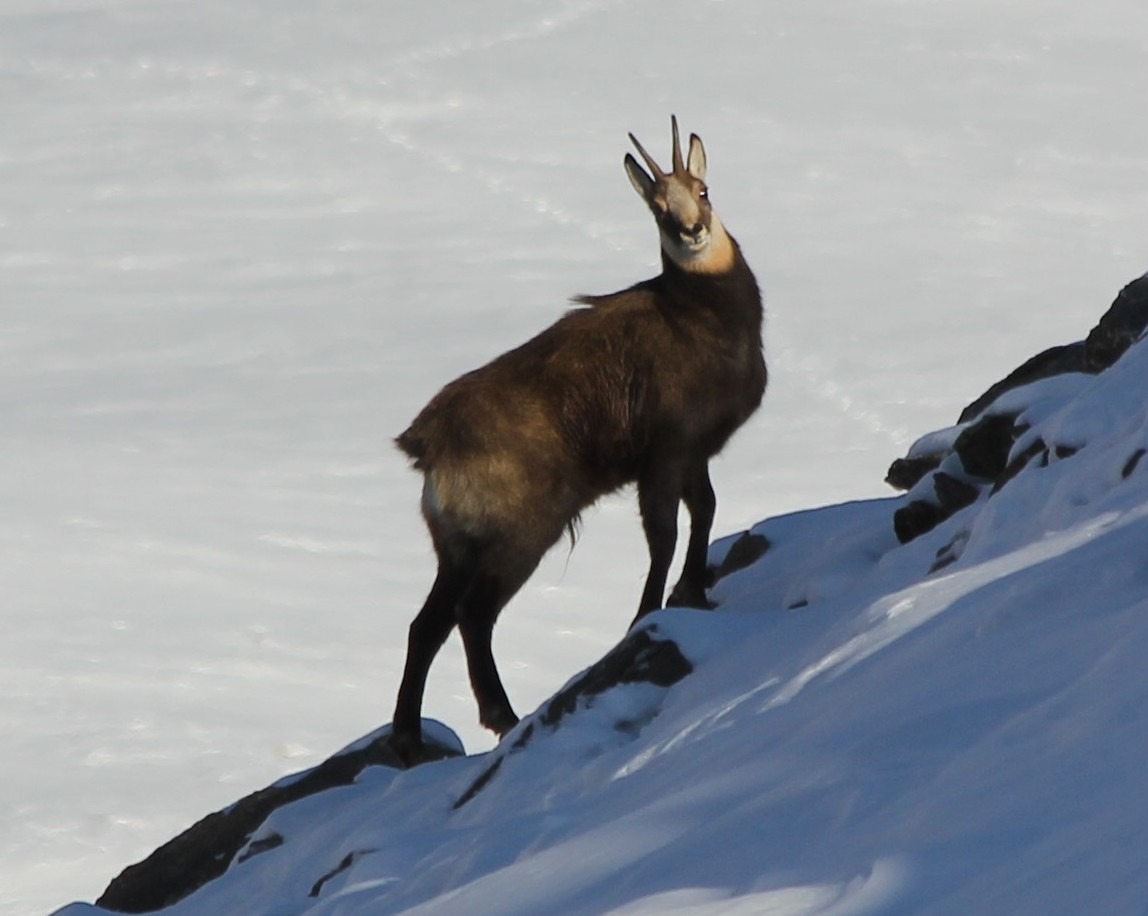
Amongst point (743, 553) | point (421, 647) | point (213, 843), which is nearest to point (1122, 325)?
point (743, 553)

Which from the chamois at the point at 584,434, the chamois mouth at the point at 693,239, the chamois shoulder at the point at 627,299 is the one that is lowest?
Answer: the chamois at the point at 584,434

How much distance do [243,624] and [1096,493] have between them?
6501 mm

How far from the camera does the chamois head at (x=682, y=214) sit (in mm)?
7652

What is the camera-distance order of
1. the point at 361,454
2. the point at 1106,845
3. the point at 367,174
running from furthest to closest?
the point at 367,174 < the point at 361,454 < the point at 1106,845

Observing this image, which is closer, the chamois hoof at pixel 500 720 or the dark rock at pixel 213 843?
the dark rock at pixel 213 843

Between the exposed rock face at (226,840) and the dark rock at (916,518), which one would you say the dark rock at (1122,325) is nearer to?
the dark rock at (916,518)

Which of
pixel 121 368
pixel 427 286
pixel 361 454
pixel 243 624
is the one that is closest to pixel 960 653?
pixel 243 624

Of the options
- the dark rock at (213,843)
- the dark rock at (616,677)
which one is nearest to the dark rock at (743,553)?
the dark rock at (213,843)

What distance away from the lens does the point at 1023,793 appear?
365 centimetres

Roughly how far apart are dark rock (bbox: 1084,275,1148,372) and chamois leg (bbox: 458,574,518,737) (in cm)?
220

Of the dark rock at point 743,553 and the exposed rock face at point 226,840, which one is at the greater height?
the dark rock at point 743,553

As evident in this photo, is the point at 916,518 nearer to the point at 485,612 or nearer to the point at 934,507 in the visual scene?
Result: the point at 934,507

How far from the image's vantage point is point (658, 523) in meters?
7.32

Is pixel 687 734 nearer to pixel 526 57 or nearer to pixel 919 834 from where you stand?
pixel 919 834
